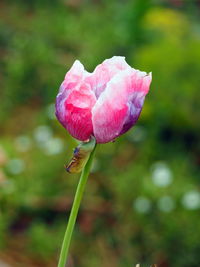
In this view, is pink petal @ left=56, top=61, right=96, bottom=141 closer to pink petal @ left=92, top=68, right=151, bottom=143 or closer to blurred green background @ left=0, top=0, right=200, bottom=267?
pink petal @ left=92, top=68, right=151, bottom=143

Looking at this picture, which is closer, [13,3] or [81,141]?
[81,141]

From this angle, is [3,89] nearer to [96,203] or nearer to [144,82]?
[96,203]

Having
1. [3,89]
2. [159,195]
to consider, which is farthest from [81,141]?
Answer: [3,89]

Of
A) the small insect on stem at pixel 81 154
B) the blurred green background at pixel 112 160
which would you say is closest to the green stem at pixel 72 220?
the small insect on stem at pixel 81 154

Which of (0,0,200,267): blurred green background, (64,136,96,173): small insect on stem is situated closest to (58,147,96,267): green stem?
(64,136,96,173): small insect on stem

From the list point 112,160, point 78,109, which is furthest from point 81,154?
point 112,160

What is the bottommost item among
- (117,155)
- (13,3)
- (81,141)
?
(13,3)
